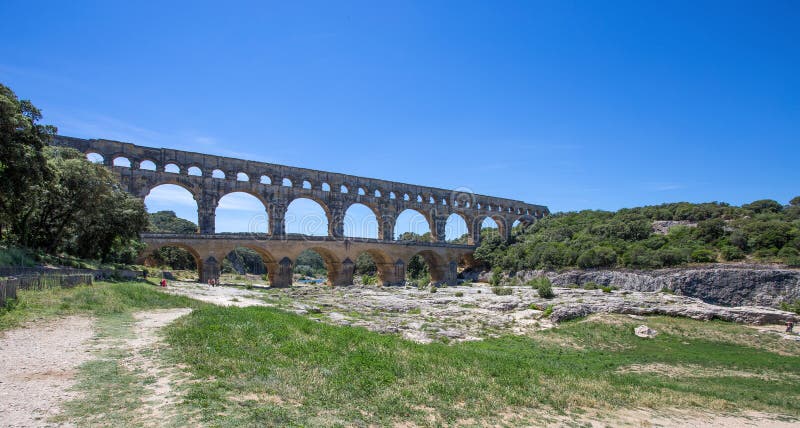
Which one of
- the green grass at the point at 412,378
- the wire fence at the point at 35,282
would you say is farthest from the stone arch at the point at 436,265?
the wire fence at the point at 35,282

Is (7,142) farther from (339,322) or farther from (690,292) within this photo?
(690,292)

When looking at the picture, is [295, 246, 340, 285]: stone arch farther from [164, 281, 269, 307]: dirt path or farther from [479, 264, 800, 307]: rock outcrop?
[479, 264, 800, 307]: rock outcrop

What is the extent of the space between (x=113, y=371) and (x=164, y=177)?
1142 inches

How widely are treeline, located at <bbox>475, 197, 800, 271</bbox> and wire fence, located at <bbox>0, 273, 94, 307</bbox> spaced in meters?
30.7

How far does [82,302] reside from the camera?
38.0 feet

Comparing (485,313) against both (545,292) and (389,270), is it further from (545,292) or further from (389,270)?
(389,270)

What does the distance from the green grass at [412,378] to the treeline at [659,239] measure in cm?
1908

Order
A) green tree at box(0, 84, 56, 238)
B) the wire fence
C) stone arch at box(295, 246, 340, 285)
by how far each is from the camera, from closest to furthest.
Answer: the wire fence < green tree at box(0, 84, 56, 238) < stone arch at box(295, 246, 340, 285)

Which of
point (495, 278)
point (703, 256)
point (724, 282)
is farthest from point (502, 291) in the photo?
point (703, 256)

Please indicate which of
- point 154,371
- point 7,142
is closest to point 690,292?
point 154,371

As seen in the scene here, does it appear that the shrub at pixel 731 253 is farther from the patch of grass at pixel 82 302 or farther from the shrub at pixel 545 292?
the patch of grass at pixel 82 302

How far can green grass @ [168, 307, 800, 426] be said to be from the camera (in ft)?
18.5

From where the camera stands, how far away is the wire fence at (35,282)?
9488mm

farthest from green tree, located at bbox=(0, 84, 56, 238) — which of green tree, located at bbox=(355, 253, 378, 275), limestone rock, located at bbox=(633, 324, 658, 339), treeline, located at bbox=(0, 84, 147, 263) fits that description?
green tree, located at bbox=(355, 253, 378, 275)
